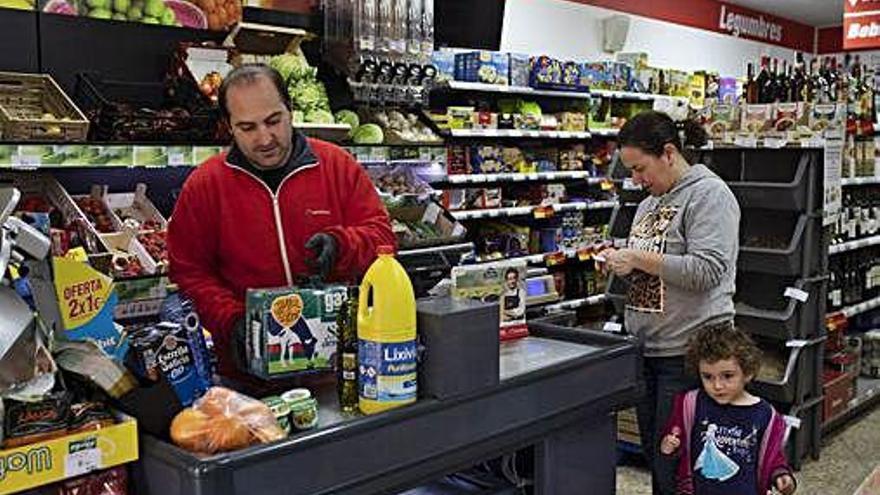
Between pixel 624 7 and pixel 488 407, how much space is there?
8.25m

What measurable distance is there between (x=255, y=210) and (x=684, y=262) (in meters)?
1.43

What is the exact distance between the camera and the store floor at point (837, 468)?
4461 millimetres

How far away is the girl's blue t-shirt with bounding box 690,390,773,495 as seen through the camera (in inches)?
113

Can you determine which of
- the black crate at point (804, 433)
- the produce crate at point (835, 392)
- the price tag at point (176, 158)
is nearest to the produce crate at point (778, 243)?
the black crate at point (804, 433)

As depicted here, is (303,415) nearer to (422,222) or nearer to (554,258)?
(422,222)

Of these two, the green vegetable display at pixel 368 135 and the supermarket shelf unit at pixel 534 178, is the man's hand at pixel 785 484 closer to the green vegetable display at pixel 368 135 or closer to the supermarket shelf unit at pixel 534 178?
the green vegetable display at pixel 368 135

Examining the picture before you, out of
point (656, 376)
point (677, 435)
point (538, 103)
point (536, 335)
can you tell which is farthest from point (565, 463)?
point (538, 103)

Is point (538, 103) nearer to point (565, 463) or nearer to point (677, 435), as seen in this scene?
point (677, 435)

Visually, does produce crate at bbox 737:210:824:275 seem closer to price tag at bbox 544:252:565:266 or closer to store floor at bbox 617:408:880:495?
store floor at bbox 617:408:880:495

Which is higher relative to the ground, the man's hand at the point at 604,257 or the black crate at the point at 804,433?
the man's hand at the point at 604,257

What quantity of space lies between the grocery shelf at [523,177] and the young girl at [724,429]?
297cm

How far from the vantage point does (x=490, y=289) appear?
2242 mm

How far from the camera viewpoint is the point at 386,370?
168cm

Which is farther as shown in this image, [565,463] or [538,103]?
[538,103]
